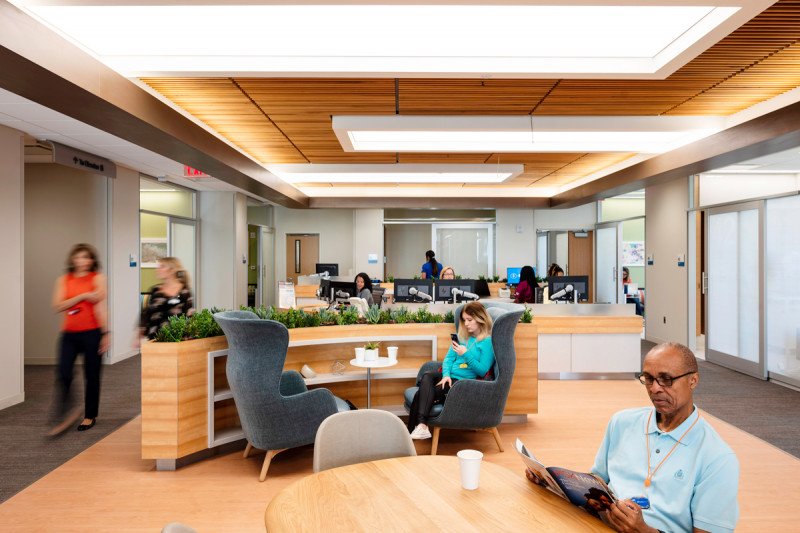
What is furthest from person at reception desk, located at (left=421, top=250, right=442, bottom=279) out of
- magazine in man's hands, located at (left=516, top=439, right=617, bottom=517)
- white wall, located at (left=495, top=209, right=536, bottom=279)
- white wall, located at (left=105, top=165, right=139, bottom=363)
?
magazine in man's hands, located at (left=516, top=439, right=617, bottom=517)

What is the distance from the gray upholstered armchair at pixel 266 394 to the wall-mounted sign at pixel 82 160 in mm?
4287

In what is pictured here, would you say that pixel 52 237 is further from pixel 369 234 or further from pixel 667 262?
pixel 667 262

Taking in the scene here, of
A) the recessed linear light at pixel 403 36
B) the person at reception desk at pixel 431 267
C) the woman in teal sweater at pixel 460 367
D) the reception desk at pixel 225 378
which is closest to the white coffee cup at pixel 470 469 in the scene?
the recessed linear light at pixel 403 36

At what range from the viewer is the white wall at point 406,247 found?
17094 millimetres

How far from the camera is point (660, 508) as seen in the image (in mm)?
1840

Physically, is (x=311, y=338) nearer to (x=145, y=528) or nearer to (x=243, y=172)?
(x=145, y=528)

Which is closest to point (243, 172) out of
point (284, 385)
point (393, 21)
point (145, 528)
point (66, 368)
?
point (66, 368)

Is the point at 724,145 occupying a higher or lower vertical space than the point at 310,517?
higher

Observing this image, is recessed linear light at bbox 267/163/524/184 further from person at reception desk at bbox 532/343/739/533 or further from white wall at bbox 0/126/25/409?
person at reception desk at bbox 532/343/739/533

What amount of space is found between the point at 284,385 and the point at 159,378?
0.99m

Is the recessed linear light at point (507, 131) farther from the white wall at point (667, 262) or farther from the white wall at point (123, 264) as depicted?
the white wall at point (123, 264)

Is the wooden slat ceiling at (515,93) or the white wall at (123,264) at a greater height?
the wooden slat ceiling at (515,93)

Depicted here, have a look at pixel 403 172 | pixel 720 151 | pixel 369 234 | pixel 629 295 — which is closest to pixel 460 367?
pixel 720 151

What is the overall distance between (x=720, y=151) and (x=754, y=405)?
3.00m
